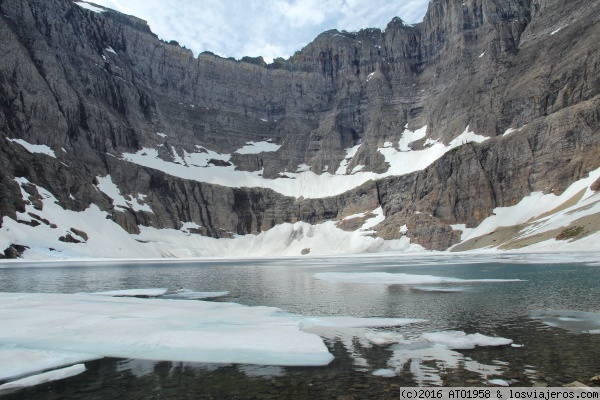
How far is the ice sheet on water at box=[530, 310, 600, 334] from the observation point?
1686 cm

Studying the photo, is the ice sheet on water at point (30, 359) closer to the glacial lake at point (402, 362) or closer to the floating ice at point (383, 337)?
the glacial lake at point (402, 362)

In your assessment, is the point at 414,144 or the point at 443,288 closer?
the point at 443,288

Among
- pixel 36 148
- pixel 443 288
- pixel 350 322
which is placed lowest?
pixel 350 322

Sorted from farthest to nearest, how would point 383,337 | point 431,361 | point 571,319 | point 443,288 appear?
1. point 443,288
2. point 571,319
3. point 383,337
4. point 431,361

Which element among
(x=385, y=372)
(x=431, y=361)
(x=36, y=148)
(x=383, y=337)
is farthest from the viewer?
(x=36, y=148)

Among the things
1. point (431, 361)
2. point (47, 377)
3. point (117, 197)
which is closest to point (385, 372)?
Result: point (431, 361)

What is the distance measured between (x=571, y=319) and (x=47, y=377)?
68.6ft

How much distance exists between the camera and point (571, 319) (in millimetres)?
18781

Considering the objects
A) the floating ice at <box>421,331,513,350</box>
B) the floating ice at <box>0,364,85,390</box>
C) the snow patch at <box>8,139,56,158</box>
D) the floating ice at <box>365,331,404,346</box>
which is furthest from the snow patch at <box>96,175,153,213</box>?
the floating ice at <box>421,331,513,350</box>

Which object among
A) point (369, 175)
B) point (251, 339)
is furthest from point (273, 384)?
point (369, 175)

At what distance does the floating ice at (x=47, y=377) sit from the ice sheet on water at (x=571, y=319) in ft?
59.9

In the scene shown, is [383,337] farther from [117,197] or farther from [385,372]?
[117,197]

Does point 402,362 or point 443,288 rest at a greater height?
point 443,288

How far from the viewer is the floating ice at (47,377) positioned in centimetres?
1099
